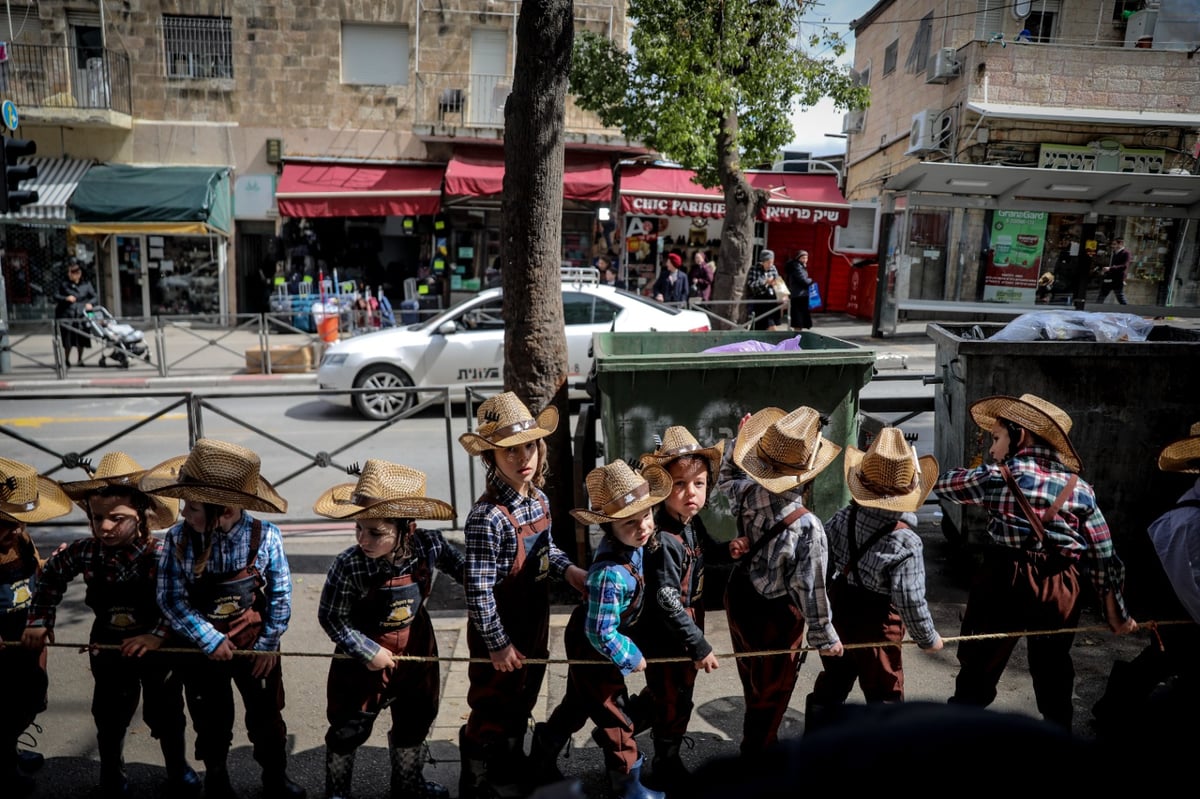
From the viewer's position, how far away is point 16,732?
3457mm

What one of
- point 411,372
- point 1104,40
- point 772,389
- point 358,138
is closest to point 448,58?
point 358,138

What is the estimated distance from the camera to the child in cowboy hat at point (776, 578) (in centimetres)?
338

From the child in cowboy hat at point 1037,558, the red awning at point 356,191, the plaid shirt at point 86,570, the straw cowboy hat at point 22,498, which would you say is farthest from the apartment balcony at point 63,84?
the child in cowboy hat at point 1037,558

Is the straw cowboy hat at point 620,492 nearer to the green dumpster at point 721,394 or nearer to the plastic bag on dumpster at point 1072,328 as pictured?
the green dumpster at point 721,394

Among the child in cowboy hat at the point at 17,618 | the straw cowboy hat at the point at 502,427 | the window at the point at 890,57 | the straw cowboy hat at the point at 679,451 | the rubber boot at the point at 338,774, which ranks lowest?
the rubber boot at the point at 338,774

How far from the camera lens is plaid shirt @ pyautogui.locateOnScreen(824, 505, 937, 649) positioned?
3.36 meters

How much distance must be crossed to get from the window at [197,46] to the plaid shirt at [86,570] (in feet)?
63.7

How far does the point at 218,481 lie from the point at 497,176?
16.6 meters

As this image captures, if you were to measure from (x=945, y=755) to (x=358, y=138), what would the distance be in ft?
68.8

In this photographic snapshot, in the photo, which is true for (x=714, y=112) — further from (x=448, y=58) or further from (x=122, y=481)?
(x=122, y=481)

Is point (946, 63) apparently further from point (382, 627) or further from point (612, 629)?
point (382, 627)

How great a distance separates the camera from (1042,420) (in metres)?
3.69

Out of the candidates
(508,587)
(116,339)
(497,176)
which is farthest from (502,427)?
(497,176)

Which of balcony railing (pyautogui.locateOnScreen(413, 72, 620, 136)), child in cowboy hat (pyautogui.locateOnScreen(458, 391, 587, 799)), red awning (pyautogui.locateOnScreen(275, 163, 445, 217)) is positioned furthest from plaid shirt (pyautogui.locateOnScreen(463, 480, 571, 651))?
balcony railing (pyautogui.locateOnScreen(413, 72, 620, 136))
